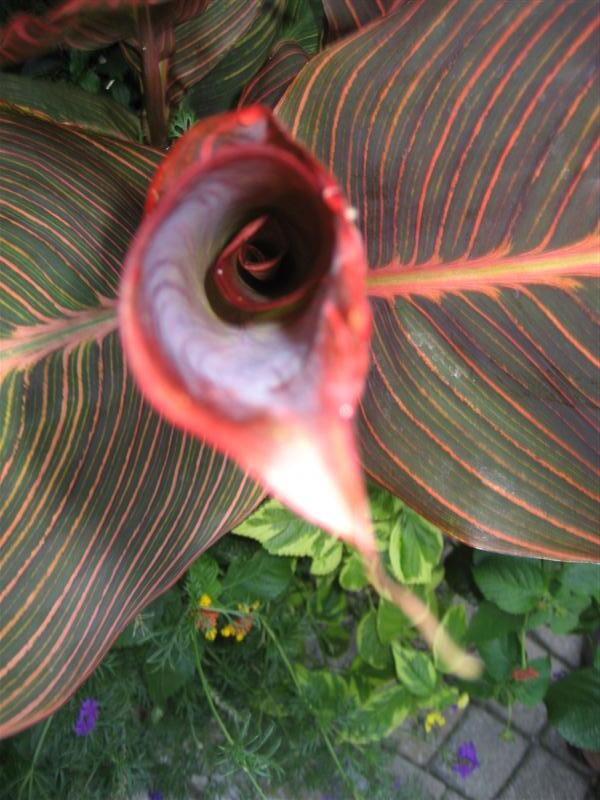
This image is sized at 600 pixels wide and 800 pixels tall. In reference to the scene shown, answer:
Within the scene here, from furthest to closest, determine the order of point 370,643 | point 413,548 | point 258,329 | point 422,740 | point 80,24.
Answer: point 422,740
point 370,643
point 413,548
point 80,24
point 258,329

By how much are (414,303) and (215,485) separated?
0.23 metres

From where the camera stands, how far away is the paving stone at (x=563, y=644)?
1353 mm

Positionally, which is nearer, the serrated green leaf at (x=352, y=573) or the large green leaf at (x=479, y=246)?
the large green leaf at (x=479, y=246)

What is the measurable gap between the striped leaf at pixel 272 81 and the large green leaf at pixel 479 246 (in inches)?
6.7

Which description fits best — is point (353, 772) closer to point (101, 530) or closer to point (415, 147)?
point (101, 530)

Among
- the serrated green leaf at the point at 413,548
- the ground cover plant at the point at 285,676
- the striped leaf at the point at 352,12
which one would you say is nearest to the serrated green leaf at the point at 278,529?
the ground cover plant at the point at 285,676

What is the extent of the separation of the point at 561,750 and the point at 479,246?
1221mm

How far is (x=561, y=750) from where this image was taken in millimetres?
1355

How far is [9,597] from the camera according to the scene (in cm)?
48

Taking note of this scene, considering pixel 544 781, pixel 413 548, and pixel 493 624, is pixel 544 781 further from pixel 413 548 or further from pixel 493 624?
pixel 413 548

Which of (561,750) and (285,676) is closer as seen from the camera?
(285,676)

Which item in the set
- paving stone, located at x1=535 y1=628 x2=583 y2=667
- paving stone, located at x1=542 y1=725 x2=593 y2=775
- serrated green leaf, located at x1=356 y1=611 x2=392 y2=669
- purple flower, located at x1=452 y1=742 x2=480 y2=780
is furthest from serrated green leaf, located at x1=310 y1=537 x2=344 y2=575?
paving stone, located at x1=542 y1=725 x2=593 y2=775

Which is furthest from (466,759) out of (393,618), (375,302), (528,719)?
(375,302)

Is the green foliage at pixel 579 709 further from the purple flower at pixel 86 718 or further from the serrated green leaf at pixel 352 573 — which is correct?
the purple flower at pixel 86 718
